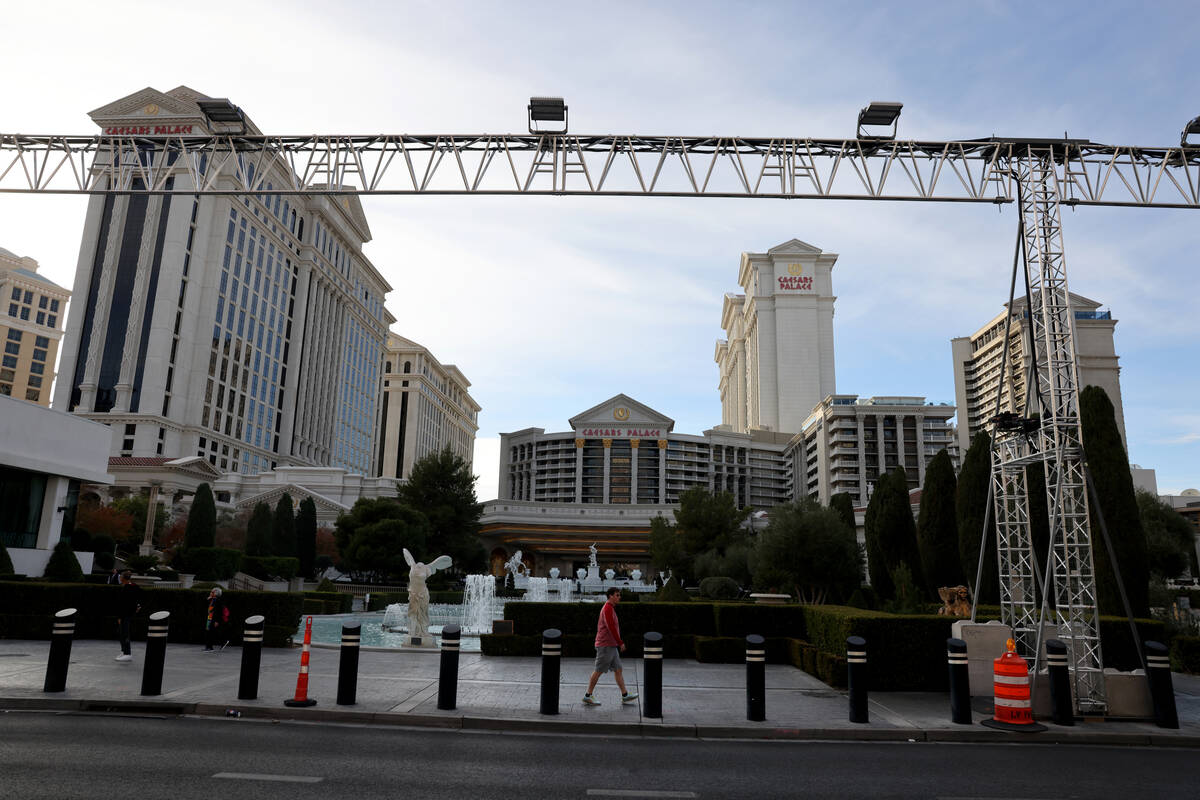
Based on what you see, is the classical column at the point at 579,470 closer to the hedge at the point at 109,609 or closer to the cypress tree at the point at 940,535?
the cypress tree at the point at 940,535

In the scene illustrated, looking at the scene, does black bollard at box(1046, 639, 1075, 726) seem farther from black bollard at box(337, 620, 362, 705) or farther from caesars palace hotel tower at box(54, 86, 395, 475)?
caesars palace hotel tower at box(54, 86, 395, 475)

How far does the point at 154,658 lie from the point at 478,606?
29.1 m

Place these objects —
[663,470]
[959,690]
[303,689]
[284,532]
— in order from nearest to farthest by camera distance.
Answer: [959,690], [303,689], [284,532], [663,470]

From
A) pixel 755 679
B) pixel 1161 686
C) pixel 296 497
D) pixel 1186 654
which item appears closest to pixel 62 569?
pixel 755 679

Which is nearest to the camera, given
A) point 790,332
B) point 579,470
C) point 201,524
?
point 201,524

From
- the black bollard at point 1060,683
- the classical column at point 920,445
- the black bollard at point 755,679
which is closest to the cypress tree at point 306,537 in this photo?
the black bollard at point 755,679

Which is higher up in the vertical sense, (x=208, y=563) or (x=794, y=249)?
(x=794, y=249)

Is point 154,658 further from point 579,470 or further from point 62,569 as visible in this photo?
point 579,470

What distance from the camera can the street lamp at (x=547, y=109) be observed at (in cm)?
1931

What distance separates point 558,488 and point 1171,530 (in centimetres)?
10141

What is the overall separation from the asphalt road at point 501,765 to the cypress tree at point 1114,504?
1387 centimetres

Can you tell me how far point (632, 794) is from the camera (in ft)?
23.9

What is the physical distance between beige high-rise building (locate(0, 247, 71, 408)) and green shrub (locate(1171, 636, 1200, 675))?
14797cm

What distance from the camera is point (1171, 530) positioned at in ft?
170
